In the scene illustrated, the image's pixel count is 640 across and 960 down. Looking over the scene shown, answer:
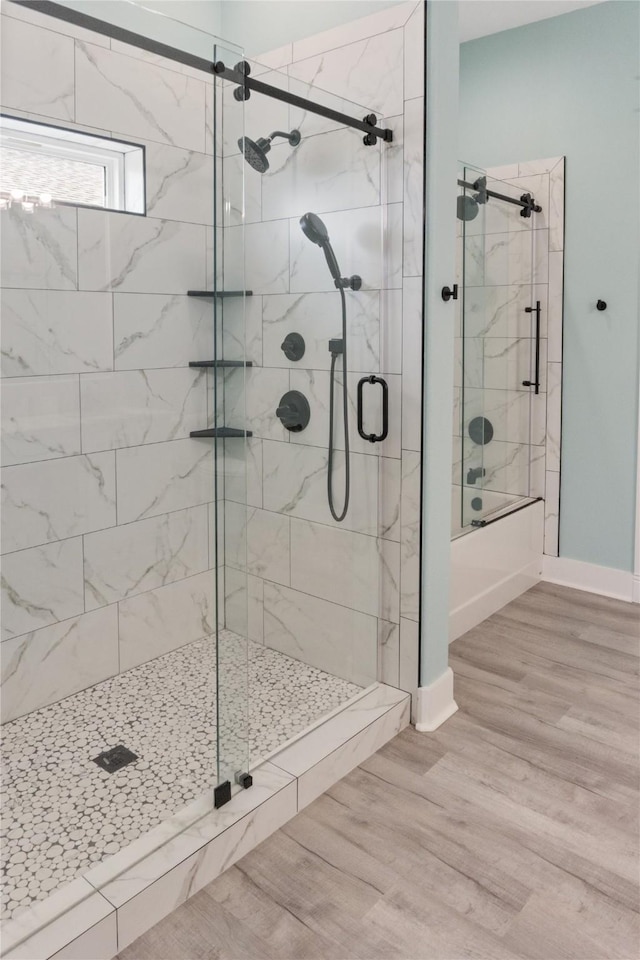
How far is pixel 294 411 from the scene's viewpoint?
2244mm

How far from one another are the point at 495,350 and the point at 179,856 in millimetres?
2643

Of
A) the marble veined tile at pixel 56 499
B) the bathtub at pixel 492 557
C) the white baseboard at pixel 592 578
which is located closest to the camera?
the marble veined tile at pixel 56 499

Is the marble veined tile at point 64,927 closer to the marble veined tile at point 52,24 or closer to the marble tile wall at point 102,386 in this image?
the marble tile wall at point 102,386

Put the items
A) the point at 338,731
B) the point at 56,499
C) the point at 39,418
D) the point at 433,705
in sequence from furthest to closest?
the point at 433,705
the point at 338,731
the point at 56,499
the point at 39,418

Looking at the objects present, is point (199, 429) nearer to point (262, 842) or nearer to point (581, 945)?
point (262, 842)

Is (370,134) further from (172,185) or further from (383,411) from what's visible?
(383,411)

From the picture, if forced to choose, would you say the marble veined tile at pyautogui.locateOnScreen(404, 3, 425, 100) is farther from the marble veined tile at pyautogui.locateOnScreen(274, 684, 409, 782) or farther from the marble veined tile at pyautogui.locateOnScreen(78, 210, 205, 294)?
the marble veined tile at pyautogui.locateOnScreen(274, 684, 409, 782)

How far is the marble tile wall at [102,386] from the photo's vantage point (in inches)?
70.9

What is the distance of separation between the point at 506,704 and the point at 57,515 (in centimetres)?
171

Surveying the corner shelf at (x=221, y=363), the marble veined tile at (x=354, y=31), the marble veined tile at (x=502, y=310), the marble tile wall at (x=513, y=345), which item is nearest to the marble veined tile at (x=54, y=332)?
the corner shelf at (x=221, y=363)

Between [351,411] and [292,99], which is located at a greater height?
[292,99]

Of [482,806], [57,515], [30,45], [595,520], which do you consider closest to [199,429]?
[57,515]

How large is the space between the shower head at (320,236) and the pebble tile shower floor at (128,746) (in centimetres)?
114

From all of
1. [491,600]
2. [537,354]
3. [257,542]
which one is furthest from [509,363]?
[257,542]
